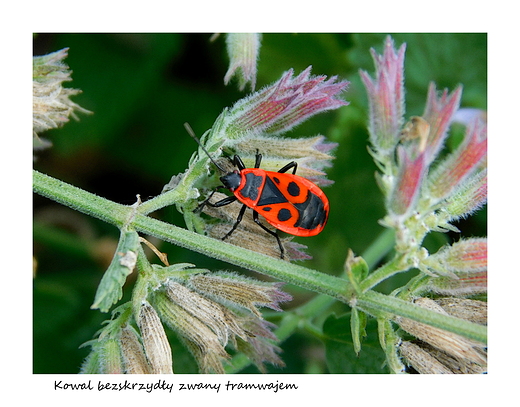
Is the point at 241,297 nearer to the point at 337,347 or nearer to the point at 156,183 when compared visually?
the point at 337,347

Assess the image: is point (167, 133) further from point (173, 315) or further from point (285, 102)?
point (173, 315)

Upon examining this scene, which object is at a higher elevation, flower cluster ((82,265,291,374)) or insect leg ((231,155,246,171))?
insect leg ((231,155,246,171))

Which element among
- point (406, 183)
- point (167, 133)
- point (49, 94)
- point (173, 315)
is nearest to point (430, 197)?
point (406, 183)

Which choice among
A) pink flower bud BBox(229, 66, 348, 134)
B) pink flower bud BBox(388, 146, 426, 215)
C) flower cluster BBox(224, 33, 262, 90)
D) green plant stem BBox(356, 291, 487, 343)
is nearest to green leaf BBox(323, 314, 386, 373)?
green plant stem BBox(356, 291, 487, 343)

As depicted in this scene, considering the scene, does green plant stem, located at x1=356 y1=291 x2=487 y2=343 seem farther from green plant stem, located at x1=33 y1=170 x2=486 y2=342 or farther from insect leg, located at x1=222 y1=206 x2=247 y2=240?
insect leg, located at x1=222 y1=206 x2=247 y2=240

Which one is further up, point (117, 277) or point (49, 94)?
point (49, 94)

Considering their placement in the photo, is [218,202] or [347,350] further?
[347,350]
